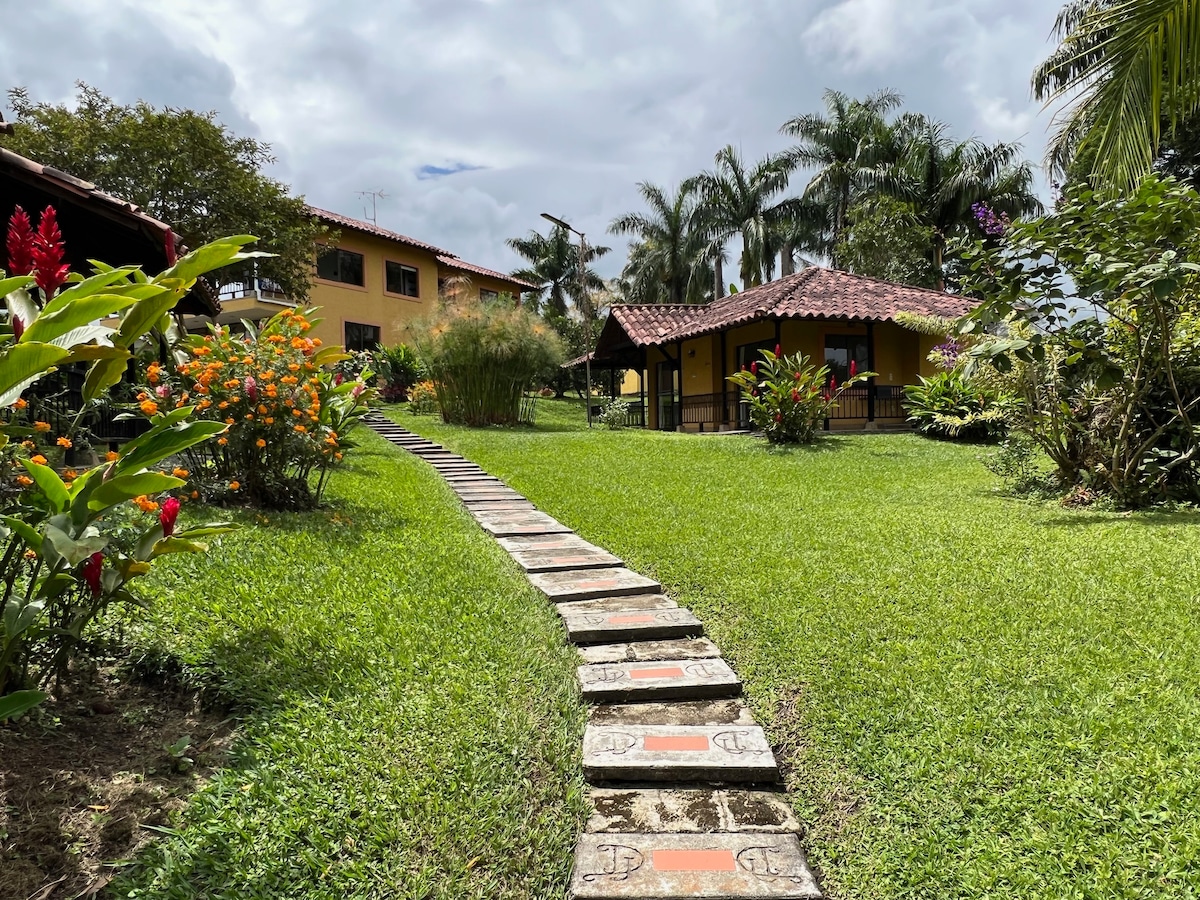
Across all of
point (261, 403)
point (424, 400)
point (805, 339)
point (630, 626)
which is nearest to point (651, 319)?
point (805, 339)

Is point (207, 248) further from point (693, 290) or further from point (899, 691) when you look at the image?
point (693, 290)

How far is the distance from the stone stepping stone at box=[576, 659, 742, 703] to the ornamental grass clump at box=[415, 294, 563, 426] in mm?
12093

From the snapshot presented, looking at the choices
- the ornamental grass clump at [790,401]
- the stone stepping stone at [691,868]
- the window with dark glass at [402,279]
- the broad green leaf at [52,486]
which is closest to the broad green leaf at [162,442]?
the broad green leaf at [52,486]

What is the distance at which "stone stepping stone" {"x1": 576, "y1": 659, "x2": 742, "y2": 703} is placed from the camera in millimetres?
2900


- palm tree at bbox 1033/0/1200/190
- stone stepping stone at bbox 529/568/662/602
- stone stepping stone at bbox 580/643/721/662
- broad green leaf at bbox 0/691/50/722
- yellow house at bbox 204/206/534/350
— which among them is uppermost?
yellow house at bbox 204/206/534/350

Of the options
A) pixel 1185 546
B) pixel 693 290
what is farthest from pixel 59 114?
pixel 693 290

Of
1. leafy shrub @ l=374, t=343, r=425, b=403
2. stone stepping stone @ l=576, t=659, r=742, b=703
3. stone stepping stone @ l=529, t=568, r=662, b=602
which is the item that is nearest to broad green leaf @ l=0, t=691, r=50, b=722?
stone stepping stone @ l=576, t=659, r=742, b=703

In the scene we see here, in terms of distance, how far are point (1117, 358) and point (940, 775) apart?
18.7 ft

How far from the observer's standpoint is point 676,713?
2.78m

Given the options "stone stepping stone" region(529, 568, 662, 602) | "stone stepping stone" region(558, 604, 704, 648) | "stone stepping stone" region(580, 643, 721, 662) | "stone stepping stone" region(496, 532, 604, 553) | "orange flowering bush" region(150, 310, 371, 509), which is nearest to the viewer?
"stone stepping stone" region(580, 643, 721, 662)

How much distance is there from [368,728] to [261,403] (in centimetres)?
337

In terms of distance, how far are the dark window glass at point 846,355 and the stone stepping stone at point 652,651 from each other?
14838mm

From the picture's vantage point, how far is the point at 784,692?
2.88m

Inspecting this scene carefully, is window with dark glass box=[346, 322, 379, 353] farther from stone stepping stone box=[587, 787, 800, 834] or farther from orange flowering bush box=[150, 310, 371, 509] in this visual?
stone stepping stone box=[587, 787, 800, 834]
